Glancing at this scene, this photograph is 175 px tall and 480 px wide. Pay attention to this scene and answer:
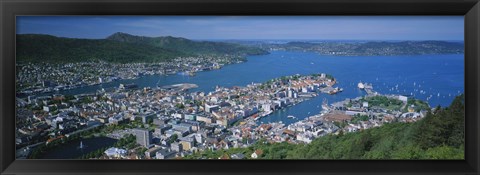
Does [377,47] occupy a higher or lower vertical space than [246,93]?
higher

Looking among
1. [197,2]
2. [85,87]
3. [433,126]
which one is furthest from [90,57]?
[433,126]

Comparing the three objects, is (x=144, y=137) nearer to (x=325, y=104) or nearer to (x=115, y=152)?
(x=115, y=152)

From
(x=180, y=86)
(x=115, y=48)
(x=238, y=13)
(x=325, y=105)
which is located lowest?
(x=325, y=105)

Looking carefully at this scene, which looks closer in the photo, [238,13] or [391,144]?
[238,13]

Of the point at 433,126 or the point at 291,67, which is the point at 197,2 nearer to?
the point at 291,67

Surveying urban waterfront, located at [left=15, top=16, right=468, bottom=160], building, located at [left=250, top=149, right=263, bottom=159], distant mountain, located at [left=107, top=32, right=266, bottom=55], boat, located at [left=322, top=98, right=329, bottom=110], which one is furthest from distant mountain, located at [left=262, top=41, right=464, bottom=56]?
building, located at [left=250, top=149, right=263, bottom=159]

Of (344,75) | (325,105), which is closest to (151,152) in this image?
(325,105)

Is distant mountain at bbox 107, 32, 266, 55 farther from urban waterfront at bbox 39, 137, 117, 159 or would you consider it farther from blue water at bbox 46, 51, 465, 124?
urban waterfront at bbox 39, 137, 117, 159
